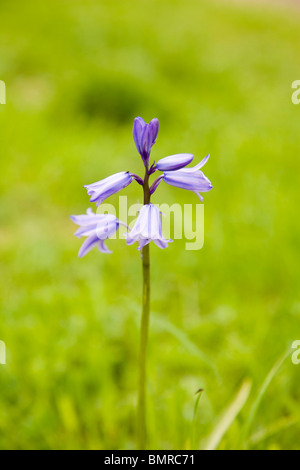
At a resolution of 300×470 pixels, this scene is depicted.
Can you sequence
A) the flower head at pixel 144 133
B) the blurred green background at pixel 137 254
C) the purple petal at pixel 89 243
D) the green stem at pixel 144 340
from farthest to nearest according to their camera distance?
the blurred green background at pixel 137 254 < the purple petal at pixel 89 243 < the green stem at pixel 144 340 < the flower head at pixel 144 133

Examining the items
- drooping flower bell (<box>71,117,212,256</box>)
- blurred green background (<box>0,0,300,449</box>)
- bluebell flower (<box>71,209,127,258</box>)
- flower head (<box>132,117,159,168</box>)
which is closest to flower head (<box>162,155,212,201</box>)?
drooping flower bell (<box>71,117,212,256</box>)

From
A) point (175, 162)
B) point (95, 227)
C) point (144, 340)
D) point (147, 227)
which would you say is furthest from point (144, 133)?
point (144, 340)

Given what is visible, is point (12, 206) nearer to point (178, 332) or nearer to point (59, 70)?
point (178, 332)

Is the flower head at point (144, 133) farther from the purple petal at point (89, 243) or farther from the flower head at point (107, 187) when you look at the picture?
the purple petal at point (89, 243)

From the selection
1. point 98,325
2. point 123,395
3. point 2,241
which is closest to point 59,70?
point 2,241

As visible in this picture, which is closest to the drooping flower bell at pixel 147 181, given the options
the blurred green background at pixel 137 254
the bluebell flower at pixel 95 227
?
the bluebell flower at pixel 95 227

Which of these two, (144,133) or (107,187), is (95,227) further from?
(144,133)
